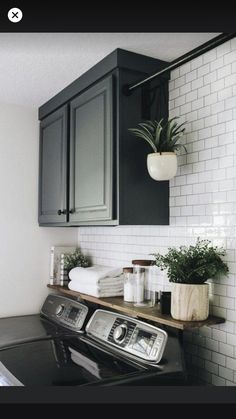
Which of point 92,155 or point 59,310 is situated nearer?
point 92,155

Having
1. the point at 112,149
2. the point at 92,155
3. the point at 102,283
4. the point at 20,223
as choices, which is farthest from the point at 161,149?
the point at 20,223

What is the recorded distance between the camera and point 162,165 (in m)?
1.46

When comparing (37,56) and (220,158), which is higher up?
(37,56)

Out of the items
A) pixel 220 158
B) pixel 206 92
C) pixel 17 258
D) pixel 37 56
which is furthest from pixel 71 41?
pixel 17 258

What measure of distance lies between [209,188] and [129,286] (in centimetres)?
55

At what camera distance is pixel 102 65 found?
164 cm

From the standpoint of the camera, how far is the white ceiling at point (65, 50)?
1.42 meters

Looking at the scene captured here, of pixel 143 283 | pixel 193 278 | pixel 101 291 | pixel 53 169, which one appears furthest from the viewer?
pixel 53 169

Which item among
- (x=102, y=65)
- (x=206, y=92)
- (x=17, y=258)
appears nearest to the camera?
(x=206, y=92)

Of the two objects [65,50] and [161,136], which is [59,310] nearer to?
[161,136]

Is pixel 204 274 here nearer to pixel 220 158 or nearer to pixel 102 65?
pixel 220 158

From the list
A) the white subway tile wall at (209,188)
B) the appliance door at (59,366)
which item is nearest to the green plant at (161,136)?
the white subway tile wall at (209,188)

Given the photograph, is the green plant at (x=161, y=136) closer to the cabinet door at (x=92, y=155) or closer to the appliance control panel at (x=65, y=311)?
the cabinet door at (x=92, y=155)
